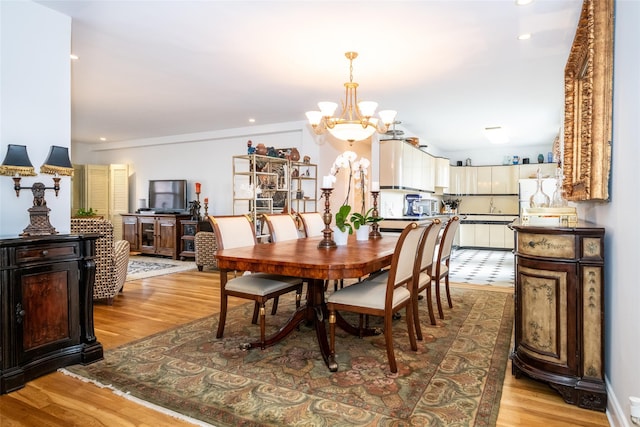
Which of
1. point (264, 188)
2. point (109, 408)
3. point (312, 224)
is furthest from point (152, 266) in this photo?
point (109, 408)

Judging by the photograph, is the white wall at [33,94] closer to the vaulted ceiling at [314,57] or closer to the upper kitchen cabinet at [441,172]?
the vaulted ceiling at [314,57]

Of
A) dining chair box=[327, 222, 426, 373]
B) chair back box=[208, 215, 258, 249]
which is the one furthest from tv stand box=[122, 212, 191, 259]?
dining chair box=[327, 222, 426, 373]

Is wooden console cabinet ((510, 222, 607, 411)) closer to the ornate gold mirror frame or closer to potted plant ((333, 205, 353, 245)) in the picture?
the ornate gold mirror frame

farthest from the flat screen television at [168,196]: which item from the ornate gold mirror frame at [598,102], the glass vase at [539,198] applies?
the ornate gold mirror frame at [598,102]

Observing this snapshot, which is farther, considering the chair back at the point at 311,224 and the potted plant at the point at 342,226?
the chair back at the point at 311,224

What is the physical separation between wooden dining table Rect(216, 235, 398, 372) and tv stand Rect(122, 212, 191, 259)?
4987mm

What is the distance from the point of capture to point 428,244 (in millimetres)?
3139

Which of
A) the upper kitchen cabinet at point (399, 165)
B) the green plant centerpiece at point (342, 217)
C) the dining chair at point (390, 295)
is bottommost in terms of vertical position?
the dining chair at point (390, 295)

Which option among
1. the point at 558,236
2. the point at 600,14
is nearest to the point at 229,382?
the point at 558,236

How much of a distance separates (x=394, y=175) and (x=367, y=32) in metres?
3.09

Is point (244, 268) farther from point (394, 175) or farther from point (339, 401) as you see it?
point (394, 175)

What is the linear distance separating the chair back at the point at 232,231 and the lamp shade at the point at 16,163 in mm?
1227

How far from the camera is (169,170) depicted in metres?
8.62

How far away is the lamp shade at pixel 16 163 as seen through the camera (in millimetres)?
2415
